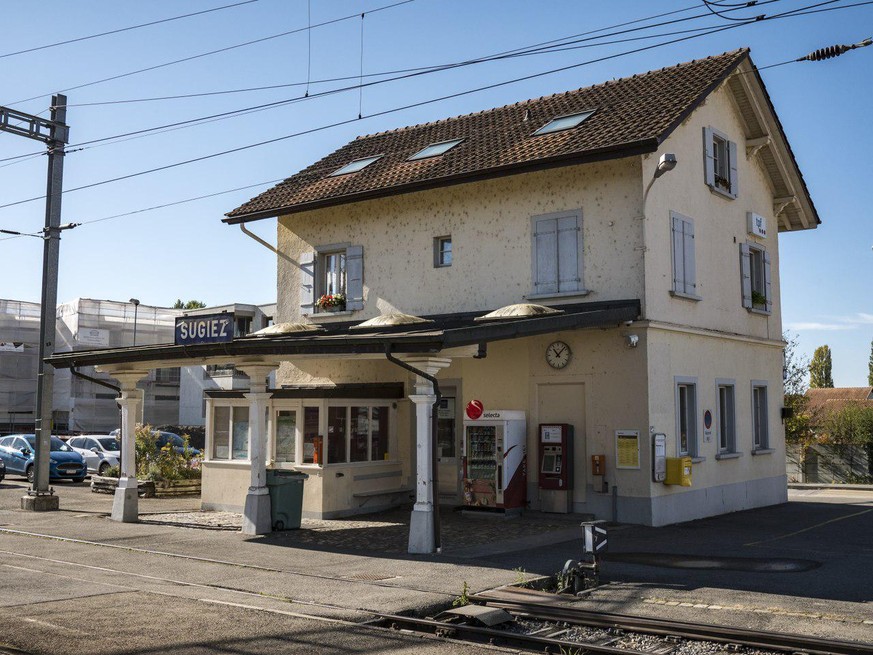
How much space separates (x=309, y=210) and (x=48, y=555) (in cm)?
1092

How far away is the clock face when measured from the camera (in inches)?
679

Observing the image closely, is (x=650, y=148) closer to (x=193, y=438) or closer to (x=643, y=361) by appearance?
(x=643, y=361)

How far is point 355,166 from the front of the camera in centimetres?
2292

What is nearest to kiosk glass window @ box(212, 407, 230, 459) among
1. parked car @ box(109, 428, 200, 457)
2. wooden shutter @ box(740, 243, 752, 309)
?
parked car @ box(109, 428, 200, 457)

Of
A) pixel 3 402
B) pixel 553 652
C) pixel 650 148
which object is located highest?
pixel 650 148

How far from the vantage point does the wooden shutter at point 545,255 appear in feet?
58.2

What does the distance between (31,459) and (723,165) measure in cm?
2276

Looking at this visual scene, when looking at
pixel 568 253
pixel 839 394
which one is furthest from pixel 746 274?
pixel 839 394

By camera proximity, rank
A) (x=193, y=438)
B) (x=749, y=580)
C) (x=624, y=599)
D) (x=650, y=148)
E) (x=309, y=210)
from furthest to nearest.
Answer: (x=193, y=438) < (x=309, y=210) < (x=650, y=148) < (x=749, y=580) < (x=624, y=599)

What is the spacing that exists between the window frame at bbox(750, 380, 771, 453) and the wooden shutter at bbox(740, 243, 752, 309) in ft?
6.41

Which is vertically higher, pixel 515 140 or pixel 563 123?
pixel 563 123

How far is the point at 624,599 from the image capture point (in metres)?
10.0

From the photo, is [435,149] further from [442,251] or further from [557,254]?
[557,254]

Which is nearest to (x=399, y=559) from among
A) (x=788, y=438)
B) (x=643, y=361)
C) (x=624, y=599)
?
(x=624, y=599)
